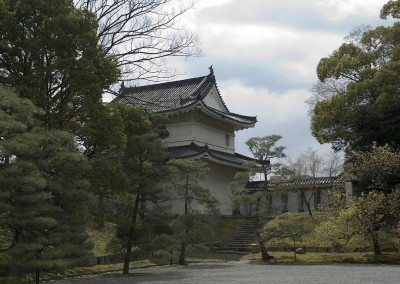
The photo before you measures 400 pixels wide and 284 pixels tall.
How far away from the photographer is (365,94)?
22312 millimetres

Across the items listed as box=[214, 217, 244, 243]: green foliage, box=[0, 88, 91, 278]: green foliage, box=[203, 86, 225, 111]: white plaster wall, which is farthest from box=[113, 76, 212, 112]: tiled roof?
box=[0, 88, 91, 278]: green foliage

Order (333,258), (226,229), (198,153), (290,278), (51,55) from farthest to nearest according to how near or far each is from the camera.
→ 1. (198,153)
2. (226,229)
3. (333,258)
4. (51,55)
5. (290,278)

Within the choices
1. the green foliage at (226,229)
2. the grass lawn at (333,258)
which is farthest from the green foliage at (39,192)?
the green foliage at (226,229)

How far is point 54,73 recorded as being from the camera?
1473cm

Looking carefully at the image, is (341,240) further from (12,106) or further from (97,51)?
(12,106)

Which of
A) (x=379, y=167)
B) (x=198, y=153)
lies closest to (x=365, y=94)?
(x=379, y=167)

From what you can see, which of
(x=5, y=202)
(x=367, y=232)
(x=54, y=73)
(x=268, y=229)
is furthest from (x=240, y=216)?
(x=5, y=202)

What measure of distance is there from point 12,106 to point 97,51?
163 inches

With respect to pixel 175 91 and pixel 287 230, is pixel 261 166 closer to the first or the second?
pixel 287 230

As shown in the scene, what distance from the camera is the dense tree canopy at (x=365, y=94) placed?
70.4ft

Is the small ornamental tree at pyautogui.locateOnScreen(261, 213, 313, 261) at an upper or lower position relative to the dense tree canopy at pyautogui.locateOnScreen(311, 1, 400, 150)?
lower

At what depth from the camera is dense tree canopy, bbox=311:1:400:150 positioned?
21.5 meters

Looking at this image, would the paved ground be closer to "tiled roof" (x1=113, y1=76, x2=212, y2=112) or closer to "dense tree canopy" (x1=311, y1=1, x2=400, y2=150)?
"dense tree canopy" (x1=311, y1=1, x2=400, y2=150)

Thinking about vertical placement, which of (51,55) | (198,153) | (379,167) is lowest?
(379,167)
